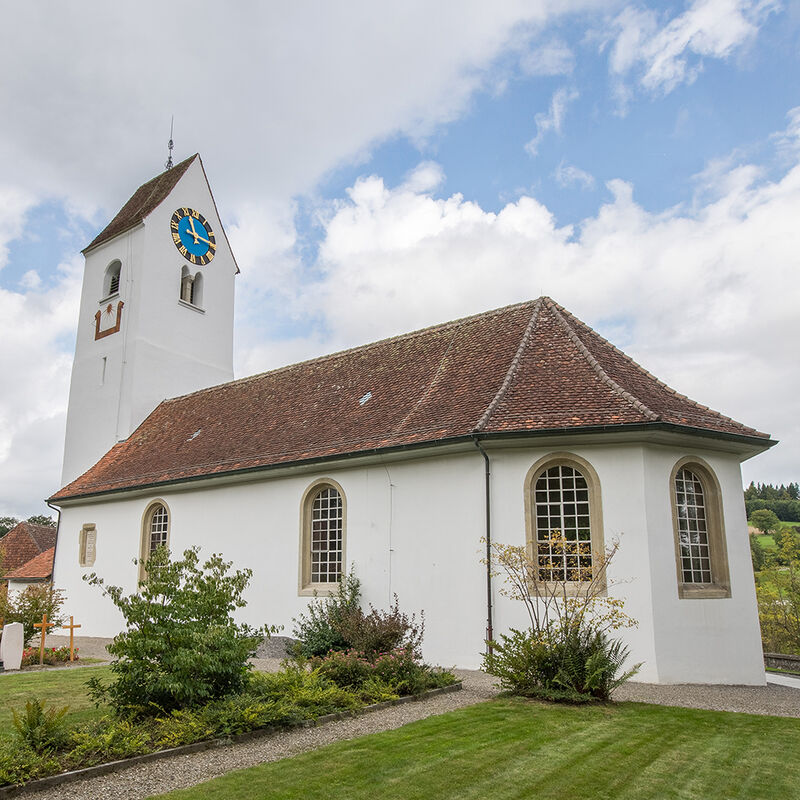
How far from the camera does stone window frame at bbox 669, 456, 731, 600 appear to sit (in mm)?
12930

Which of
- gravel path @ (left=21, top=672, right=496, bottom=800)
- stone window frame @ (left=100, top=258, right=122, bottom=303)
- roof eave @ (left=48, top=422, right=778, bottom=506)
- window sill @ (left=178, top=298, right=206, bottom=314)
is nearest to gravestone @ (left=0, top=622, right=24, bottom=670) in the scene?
roof eave @ (left=48, top=422, right=778, bottom=506)

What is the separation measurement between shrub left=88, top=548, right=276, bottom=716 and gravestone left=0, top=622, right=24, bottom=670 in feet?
23.0

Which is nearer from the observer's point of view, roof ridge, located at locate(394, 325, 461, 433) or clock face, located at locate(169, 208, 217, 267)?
roof ridge, located at locate(394, 325, 461, 433)

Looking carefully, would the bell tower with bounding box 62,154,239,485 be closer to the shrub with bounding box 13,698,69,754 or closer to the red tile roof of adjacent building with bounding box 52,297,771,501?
the red tile roof of adjacent building with bounding box 52,297,771,501

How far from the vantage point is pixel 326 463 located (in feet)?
53.4

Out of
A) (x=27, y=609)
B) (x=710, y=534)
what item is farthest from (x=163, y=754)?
(x=27, y=609)

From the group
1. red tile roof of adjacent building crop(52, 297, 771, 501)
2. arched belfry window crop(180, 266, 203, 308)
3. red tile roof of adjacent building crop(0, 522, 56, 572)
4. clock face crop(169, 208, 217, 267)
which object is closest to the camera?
red tile roof of adjacent building crop(52, 297, 771, 501)

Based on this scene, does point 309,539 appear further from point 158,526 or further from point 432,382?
point 158,526

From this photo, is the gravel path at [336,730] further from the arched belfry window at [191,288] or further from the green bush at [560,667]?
the arched belfry window at [191,288]

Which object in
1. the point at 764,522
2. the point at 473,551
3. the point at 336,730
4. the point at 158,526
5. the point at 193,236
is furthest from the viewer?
the point at 764,522

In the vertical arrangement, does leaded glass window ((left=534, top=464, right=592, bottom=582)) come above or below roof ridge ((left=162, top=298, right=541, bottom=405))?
below

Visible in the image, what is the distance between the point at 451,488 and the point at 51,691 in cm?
777

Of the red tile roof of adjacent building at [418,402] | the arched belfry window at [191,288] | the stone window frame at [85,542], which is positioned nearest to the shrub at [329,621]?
the red tile roof of adjacent building at [418,402]

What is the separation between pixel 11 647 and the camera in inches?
556
